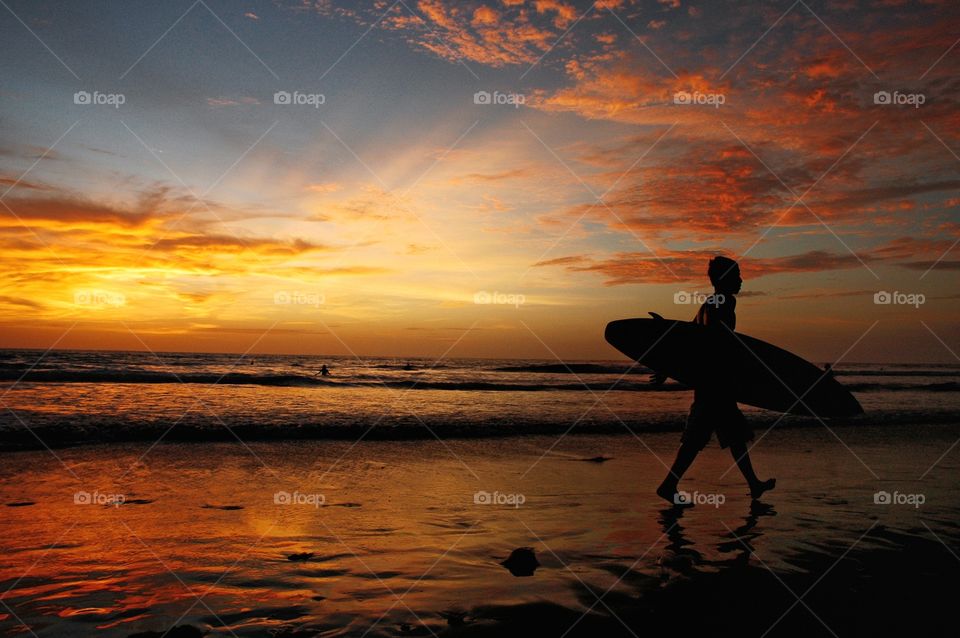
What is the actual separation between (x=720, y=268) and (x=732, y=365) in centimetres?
125

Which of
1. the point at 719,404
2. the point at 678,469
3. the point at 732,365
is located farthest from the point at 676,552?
the point at 732,365

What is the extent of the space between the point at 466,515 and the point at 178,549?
9.14 ft

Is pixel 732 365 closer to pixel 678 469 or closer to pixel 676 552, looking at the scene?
pixel 678 469

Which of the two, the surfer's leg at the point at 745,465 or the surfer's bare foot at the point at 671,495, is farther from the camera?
the surfer's bare foot at the point at 671,495

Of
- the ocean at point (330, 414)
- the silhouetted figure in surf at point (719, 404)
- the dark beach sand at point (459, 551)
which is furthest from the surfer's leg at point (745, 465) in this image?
the ocean at point (330, 414)

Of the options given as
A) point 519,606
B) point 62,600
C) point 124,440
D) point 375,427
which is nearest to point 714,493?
point 519,606

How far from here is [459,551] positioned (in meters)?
5.33

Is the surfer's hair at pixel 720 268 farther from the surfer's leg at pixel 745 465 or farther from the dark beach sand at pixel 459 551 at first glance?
the dark beach sand at pixel 459 551

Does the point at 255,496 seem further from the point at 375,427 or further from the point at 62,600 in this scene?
the point at 375,427

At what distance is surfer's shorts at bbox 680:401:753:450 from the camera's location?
702 centimetres

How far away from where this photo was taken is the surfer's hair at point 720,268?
7.04 m

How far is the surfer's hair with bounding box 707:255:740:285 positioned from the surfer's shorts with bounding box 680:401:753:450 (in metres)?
1.44

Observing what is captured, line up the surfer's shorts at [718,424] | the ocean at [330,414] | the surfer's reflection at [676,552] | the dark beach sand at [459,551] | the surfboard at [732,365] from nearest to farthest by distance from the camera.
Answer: the dark beach sand at [459,551] → the surfer's reflection at [676,552] → the surfer's shorts at [718,424] → the surfboard at [732,365] → the ocean at [330,414]

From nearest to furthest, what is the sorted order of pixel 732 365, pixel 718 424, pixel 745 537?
pixel 745 537 < pixel 718 424 < pixel 732 365
